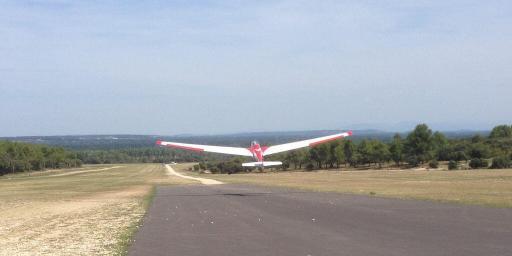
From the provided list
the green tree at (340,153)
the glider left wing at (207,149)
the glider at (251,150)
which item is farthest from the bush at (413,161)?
the glider left wing at (207,149)

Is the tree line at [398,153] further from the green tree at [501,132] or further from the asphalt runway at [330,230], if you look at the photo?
the asphalt runway at [330,230]

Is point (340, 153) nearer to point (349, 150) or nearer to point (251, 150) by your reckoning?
point (349, 150)

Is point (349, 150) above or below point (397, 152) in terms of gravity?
above

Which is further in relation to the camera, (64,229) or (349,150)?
(349,150)

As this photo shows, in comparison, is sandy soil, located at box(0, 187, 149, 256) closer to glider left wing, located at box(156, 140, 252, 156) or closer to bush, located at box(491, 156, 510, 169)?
glider left wing, located at box(156, 140, 252, 156)

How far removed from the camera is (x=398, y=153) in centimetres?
11762

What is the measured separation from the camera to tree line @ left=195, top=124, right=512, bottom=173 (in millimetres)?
110625

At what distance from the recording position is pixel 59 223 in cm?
2408

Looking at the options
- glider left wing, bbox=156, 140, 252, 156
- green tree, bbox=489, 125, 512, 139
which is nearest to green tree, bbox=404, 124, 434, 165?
green tree, bbox=489, 125, 512, 139

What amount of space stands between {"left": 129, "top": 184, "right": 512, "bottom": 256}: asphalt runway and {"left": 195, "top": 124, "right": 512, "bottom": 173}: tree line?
249ft

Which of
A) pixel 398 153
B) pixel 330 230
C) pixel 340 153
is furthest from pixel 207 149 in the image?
pixel 340 153

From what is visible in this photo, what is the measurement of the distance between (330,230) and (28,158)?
488 feet

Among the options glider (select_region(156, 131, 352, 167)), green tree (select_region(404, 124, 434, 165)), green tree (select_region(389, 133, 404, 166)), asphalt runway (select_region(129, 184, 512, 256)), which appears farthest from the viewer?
green tree (select_region(404, 124, 434, 165))

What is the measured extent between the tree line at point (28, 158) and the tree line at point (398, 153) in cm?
4448
